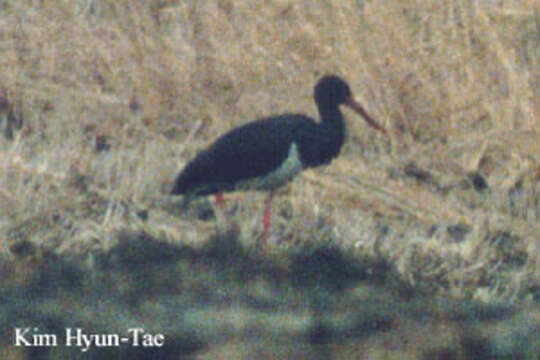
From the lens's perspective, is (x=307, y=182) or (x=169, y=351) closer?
(x=169, y=351)

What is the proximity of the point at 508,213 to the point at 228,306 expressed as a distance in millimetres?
1724

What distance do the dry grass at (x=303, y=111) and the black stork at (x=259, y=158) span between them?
0.19 m

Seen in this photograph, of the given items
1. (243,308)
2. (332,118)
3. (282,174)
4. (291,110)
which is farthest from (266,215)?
(291,110)

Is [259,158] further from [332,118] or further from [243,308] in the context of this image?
[243,308]

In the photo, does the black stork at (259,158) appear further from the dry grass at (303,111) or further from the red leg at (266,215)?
the dry grass at (303,111)

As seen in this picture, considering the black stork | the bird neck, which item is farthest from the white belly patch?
the bird neck

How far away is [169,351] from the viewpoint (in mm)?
5996

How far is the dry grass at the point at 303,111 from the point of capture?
24.3 feet

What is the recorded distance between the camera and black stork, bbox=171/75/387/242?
7.50 metres

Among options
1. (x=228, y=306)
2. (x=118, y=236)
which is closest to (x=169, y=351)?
(x=228, y=306)

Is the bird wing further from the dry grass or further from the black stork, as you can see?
the dry grass

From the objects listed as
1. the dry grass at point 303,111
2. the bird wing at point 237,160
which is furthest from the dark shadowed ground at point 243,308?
the bird wing at point 237,160

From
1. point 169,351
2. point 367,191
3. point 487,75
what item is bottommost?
point 169,351

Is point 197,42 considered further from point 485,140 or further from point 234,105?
point 485,140
